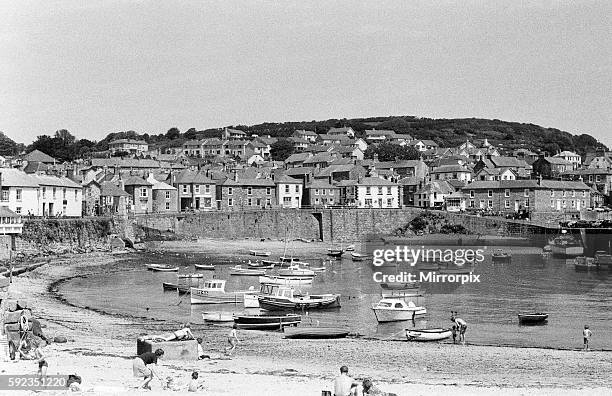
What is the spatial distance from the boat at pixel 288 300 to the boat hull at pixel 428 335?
9.52 meters

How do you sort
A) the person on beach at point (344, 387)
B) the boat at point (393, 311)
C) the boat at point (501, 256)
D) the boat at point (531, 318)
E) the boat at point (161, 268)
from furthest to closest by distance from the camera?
the boat at point (501, 256), the boat at point (161, 268), the boat at point (393, 311), the boat at point (531, 318), the person on beach at point (344, 387)

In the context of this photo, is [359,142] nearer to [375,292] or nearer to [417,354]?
[375,292]

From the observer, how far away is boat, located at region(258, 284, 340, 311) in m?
43.4

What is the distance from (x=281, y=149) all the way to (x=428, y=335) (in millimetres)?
141467

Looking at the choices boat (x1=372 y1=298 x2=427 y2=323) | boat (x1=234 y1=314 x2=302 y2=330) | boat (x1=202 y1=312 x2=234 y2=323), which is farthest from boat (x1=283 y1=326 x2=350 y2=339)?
boat (x1=202 y1=312 x2=234 y2=323)

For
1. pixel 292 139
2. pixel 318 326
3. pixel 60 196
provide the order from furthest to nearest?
pixel 292 139
pixel 60 196
pixel 318 326

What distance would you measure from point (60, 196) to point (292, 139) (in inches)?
4200

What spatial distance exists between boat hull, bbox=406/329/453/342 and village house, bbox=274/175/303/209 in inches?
2715

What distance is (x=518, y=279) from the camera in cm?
6169

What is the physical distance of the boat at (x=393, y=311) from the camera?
39938 millimetres

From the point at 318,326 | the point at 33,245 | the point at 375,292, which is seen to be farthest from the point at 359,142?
the point at 318,326

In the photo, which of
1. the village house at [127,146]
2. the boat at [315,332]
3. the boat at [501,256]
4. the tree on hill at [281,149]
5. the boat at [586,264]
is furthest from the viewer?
the village house at [127,146]

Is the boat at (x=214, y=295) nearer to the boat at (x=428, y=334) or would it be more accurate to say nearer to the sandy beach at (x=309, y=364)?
the sandy beach at (x=309, y=364)

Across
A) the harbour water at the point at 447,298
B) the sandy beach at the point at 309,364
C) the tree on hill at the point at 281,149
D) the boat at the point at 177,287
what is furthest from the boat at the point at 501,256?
the tree on hill at the point at 281,149
